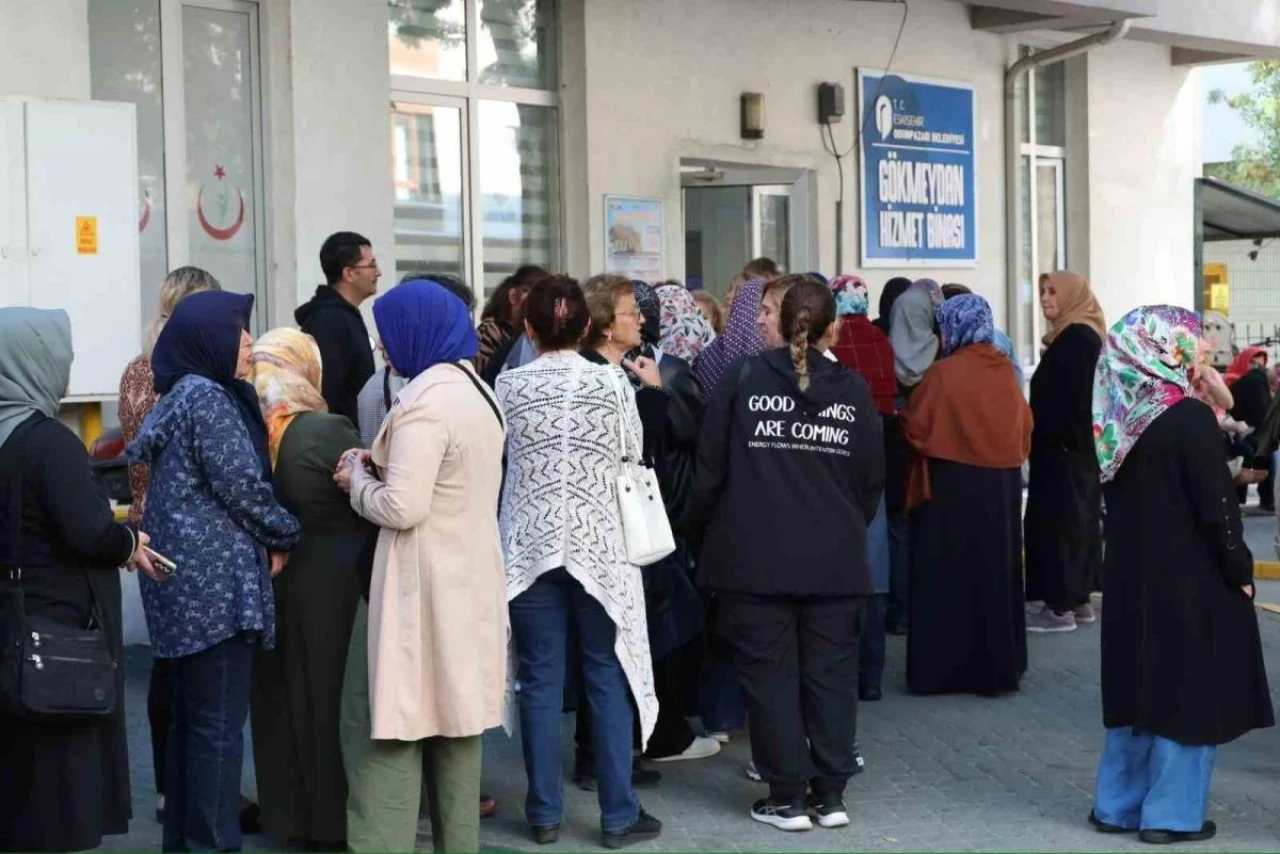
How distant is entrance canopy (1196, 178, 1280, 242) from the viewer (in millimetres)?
18562

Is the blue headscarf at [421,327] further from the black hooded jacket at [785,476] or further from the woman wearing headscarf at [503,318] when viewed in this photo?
the woman wearing headscarf at [503,318]

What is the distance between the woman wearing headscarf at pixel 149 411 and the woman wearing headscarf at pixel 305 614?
439 mm

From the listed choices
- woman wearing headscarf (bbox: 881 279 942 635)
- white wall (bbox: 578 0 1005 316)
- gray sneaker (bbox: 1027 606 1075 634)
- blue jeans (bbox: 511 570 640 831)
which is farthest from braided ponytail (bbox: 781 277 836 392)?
white wall (bbox: 578 0 1005 316)

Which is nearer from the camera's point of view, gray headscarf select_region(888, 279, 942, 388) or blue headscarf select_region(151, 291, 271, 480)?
blue headscarf select_region(151, 291, 271, 480)

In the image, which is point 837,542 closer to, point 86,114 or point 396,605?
point 396,605

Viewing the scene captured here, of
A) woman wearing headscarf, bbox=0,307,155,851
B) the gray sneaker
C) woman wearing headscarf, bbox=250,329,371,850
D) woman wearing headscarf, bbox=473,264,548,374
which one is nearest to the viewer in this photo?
woman wearing headscarf, bbox=0,307,155,851

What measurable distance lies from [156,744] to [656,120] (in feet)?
22.2

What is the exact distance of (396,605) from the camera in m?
5.36

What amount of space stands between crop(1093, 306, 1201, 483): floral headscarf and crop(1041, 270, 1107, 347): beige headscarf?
359 cm

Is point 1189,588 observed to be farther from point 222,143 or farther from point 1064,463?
point 222,143

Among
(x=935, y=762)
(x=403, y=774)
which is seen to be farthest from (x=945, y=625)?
(x=403, y=774)

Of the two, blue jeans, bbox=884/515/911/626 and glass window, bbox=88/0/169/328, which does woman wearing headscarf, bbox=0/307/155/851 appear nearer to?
glass window, bbox=88/0/169/328

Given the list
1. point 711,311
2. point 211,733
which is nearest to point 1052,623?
point 711,311

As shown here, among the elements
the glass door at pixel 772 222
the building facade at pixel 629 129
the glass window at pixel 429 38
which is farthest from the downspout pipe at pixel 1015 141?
the glass window at pixel 429 38
